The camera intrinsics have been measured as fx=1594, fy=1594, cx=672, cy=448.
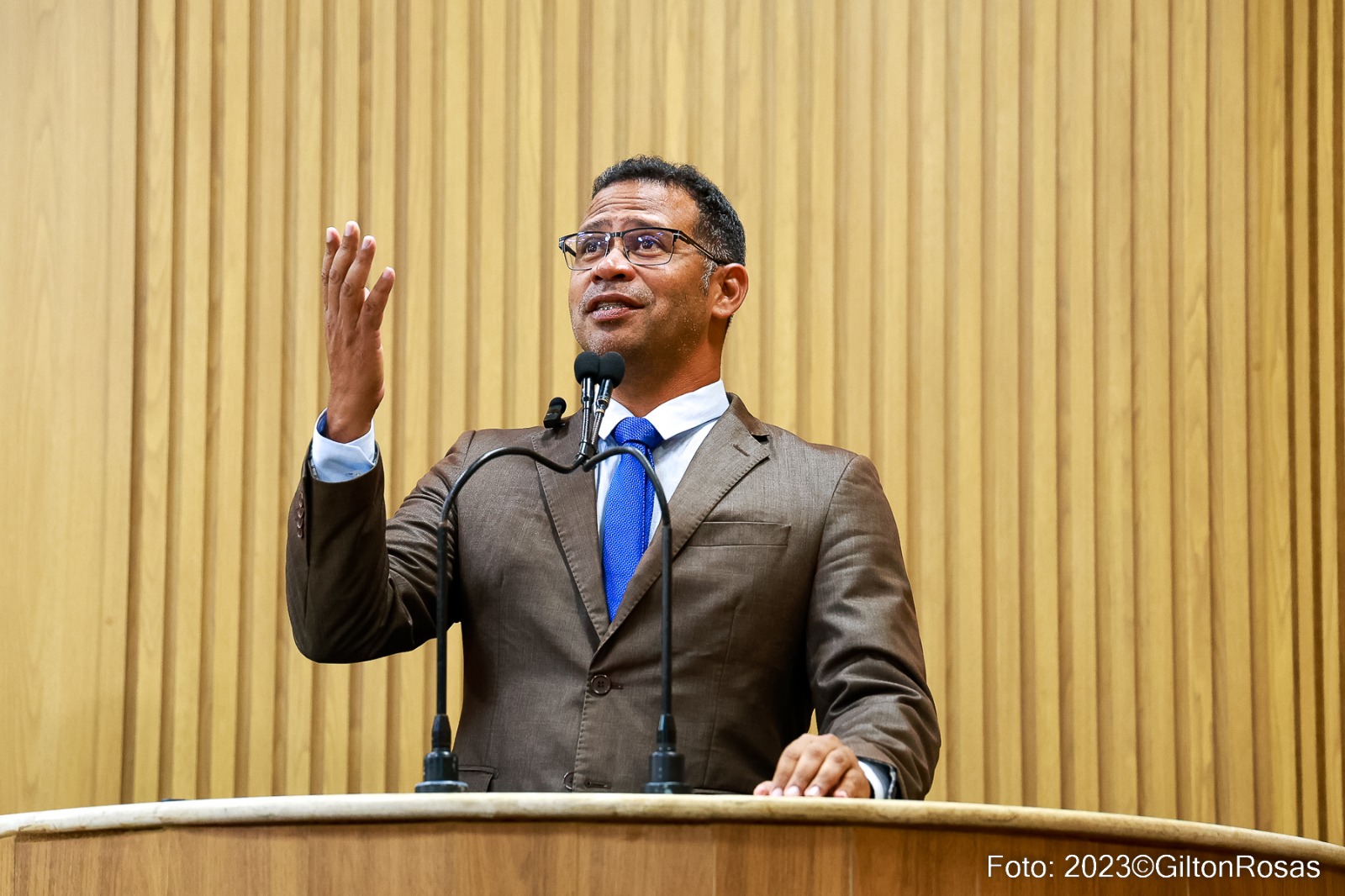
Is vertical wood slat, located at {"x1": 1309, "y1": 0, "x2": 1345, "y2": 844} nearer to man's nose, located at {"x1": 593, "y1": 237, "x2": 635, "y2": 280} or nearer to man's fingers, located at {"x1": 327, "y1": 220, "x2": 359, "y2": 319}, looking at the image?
man's nose, located at {"x1": 593, "y1": 237, "x2": 635, "y2": 280}

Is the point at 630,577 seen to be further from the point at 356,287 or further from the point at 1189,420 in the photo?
the point at 1189,420

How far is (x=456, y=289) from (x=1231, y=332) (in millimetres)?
1556

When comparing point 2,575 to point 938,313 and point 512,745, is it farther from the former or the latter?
point 938,313

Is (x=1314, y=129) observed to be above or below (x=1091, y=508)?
above

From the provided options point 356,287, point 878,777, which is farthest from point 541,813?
point 356,287

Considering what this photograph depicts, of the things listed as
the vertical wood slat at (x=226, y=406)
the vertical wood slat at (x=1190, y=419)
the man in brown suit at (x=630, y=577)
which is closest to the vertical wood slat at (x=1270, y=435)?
the vertical wood slat at (x=1190, y=419)

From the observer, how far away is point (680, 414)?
2.35 m

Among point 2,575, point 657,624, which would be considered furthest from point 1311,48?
point 2,575

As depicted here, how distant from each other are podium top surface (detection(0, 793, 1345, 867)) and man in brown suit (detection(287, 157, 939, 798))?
0.51 meters

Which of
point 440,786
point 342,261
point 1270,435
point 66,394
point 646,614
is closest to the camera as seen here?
point 440,786

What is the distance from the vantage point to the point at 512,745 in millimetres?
2100

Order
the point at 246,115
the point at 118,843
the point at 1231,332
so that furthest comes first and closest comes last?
the point at 1231,332 → the point at 246,115 → the point at 118,843

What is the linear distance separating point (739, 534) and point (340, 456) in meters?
0.58

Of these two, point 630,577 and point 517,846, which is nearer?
point 517,846
